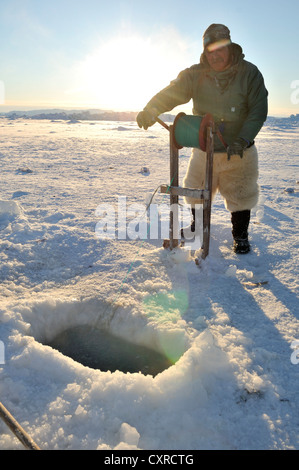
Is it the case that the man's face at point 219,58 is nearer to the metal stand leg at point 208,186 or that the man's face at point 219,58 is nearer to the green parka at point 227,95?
the green parka at point 227,95

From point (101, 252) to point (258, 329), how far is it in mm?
1774

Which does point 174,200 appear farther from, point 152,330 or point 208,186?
point 152,330

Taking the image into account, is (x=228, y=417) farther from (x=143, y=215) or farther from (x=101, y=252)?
(x=143, y=215)

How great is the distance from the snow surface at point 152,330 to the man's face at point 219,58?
166cm

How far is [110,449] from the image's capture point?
1296 millimetres

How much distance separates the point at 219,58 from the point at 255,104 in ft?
1.61

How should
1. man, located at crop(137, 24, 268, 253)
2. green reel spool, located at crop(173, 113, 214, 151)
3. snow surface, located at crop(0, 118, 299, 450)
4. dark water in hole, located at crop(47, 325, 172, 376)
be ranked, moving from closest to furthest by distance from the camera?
snow surface, located at crop(0, 118, 299, 450) < dark water in hole, located at crop(47, 325, 172, 376) < green reel spool, located at crop(173, 113, 214, 151) < man, located at crop(137, 24, 268, 253)

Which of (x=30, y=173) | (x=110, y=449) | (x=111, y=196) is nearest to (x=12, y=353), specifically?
(x=110, y=449)

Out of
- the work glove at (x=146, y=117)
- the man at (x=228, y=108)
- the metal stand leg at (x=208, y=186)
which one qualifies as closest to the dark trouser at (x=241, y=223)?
the man at (x=228, y=108)

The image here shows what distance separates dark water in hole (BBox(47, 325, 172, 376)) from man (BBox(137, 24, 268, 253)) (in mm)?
1589

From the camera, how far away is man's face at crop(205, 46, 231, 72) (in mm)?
2539

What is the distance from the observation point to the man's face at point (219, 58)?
100.0 inches

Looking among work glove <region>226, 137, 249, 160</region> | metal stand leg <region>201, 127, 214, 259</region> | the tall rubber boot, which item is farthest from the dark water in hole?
work glove <region>226, 137, 249, 160</region>

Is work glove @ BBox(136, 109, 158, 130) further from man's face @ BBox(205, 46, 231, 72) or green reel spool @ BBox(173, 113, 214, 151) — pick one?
man's face @ BBox(205, 46, 231, 72)
